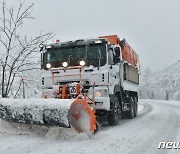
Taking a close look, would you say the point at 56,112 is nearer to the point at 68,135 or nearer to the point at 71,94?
the point at 68,135

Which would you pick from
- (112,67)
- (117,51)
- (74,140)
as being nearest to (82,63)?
(112,67)

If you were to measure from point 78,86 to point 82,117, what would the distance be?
150 cm

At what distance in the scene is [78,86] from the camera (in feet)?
29.0

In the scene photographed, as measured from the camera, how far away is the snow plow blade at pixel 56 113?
23.7 ft

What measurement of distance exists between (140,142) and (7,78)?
27.5ft

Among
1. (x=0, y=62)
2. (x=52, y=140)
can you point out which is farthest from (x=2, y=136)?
(x=0, y=62)

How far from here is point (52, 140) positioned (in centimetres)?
711

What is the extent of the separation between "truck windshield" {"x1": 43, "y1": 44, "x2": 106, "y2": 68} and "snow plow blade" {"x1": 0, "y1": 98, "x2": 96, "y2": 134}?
7.54ft

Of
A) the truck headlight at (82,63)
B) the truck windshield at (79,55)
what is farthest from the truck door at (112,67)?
the truck headlight at (82,63)

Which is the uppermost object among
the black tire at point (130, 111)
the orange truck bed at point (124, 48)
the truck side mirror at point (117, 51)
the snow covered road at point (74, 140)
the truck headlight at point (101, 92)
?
the orange truck bed at point (124, 48)

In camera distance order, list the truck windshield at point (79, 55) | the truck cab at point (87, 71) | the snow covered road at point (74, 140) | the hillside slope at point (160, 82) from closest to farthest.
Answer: the snow covered road at point (74, 140) < the truck cab at point (87, 71) < the truck windshield at point (79, 55) < the hillside slope at point (160, 82)

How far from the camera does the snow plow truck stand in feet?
24.5

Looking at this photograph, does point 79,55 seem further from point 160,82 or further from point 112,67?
point 160,82

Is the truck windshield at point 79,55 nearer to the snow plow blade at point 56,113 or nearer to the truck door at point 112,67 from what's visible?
the truck door at point 112,67
